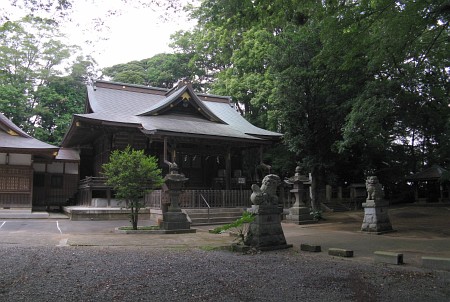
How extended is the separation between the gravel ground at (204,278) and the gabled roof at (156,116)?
11.4m

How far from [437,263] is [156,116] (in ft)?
60.4

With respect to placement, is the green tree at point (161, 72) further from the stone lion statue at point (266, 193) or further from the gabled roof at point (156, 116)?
the stone lion statue at point (266, 193)

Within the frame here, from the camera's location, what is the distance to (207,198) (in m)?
17.8

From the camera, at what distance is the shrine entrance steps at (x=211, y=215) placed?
16188mm

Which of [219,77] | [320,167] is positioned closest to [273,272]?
[320,167]

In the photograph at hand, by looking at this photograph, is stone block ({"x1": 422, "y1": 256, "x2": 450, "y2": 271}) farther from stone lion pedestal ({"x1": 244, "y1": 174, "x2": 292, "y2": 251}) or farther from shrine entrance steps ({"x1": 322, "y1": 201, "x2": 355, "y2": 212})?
shrine entrance steps ({"x1": 322, "y1": 201, "x2": 355, "y2": 212})

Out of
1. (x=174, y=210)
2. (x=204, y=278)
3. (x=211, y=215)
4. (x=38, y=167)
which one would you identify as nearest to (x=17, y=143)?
(x=38, y=167)

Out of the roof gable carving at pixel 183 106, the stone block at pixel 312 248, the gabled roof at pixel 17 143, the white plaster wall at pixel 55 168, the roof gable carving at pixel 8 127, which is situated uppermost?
the roof gable carving at pixel 183 106

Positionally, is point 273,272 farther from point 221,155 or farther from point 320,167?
point 221,155

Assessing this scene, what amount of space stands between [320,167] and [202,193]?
6161mm

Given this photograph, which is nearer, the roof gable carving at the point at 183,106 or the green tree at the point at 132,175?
the green tree at the point at 132,175

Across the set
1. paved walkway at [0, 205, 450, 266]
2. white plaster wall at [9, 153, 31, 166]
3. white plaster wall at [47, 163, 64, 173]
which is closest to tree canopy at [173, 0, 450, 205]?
paved walkway at [0, 205, 450, 266]

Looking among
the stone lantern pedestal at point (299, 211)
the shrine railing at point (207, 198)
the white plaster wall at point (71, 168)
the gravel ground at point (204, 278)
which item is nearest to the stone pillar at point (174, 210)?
the shrine railing at point (207, 198)

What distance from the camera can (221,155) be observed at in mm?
22844
